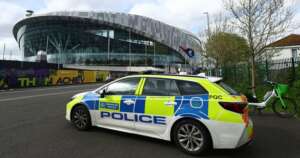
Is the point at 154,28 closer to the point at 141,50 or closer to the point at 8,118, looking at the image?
the point at 141,50

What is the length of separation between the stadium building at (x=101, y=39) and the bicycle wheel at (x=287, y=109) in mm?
66124

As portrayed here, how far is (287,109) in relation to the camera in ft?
25.8

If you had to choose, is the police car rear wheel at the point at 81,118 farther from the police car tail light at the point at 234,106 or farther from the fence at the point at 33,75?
the fence at the point at 33,75

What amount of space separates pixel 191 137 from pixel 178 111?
1.72 feet

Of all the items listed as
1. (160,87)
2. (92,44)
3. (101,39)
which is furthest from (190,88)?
(92,44)

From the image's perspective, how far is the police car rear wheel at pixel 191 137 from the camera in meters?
4.47

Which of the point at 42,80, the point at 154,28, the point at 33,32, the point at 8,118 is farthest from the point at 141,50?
the point at 8,118

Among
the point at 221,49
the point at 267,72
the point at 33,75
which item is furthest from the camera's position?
the point at 33,75

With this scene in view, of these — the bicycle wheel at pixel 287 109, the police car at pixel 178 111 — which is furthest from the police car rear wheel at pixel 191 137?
the bicycle wheel at pixel 287 109

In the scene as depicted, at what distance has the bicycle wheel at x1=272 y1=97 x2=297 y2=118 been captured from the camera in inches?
303

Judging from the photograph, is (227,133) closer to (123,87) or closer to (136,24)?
(123,87)

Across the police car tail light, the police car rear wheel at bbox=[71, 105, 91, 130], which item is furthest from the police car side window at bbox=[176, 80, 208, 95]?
the police car rear wheel at bbox=[71, 105, 91, 130]

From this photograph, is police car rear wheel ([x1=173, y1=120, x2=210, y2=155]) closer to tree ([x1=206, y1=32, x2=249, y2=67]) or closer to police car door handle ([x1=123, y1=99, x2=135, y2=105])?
police car door handle ([x1=123, y1=99, x2=135, y2=105])

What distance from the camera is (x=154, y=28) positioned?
8125 cm
